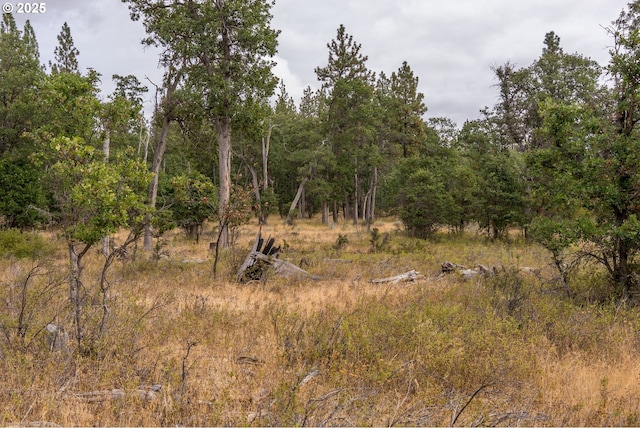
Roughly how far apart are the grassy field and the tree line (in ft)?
5.53

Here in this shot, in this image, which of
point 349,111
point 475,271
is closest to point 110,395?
point 475,271

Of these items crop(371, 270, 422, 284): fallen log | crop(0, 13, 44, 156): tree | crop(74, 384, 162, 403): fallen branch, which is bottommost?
crop(371, 270, 422, 284): fallen log

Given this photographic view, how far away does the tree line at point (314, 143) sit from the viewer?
7.77m

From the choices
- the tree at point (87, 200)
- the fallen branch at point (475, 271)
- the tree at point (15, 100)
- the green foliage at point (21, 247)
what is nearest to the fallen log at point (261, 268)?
the fallen branch at point (475, 271)

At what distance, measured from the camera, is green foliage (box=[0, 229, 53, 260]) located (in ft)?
43.4

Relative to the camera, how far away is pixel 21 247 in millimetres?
13516

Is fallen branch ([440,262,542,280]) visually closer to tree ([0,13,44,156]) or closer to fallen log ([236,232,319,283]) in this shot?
fallen log ([236,232,319,283])

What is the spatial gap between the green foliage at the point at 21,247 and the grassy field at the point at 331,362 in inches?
210

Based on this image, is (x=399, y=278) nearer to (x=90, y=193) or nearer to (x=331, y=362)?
(x=331, y=362)

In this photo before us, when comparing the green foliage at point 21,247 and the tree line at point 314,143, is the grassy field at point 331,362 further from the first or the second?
the green foliage at point 21,247

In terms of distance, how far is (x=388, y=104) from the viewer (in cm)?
3406

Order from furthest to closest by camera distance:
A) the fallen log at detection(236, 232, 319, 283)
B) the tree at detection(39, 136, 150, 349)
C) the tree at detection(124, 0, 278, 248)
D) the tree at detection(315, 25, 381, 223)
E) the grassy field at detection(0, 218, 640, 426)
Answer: the tree at detection(315, 25, 381, 223), the tree at detection(124, 0, 278, 248), the fallen log at detection(236, 232, 319, 283), the tree at detection(39, 136, 150, 349), the grassy field at detection(0, 218, 640, 426)

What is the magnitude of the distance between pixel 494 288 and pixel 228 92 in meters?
12.5

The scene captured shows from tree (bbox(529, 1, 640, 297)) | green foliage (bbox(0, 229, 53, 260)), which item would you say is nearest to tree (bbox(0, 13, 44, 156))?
green foliage (bbox(0, 229, 53, 260))
